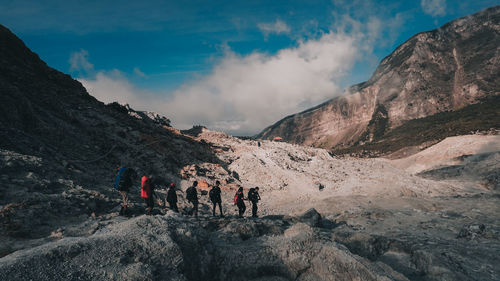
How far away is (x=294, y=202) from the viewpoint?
20359 mm

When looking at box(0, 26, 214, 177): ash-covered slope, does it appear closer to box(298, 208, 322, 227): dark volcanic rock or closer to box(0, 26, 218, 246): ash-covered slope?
box(0, 26, 218, 246): ash-covered slope

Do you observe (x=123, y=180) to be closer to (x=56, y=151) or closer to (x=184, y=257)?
(x=184, y=257)

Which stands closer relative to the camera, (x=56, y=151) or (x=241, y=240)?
(x=241, y=240)

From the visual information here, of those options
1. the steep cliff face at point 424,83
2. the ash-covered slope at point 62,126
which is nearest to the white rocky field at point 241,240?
the ash-covered slope at point 62,126

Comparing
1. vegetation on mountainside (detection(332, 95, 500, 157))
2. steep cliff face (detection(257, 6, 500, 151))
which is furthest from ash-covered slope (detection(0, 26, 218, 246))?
steep cliff face (detection(257, 6, 500, 151))

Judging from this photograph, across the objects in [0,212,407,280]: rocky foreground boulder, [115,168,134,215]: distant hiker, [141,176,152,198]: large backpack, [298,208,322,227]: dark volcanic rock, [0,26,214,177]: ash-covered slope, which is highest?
[0,26,214,177]: ash-covered slope

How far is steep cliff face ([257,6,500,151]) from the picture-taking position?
423ft

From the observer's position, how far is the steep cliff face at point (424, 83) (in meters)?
129

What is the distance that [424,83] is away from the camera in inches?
5620

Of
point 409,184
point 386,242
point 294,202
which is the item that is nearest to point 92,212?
point 386,242

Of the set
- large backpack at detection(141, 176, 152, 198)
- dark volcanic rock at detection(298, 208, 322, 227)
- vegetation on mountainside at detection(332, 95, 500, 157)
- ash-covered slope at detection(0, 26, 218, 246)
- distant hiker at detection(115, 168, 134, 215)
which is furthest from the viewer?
vegetation on mountainside at detection(332, 95, 500, 157)

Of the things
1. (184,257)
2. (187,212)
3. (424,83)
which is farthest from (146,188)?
(424,83)

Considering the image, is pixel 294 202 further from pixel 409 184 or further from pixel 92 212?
pixel 92 212

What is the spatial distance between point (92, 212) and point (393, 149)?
111 meters
